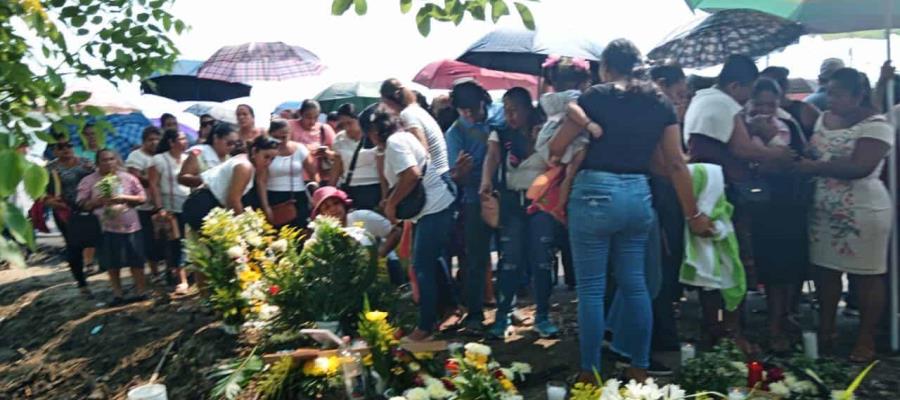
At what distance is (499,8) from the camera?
9.90 ft

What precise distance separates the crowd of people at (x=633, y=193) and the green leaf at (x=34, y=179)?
162cm

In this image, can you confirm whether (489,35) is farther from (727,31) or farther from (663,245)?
(663,245)

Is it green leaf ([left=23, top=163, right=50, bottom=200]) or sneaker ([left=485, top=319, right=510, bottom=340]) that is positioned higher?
green leaf ([left=23, top=163, right=50, bottom=200])

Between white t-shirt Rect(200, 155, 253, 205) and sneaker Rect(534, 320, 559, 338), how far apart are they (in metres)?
2.59

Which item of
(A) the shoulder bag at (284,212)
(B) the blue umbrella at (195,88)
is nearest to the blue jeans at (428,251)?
(A) the shoulder bag at (284,212)

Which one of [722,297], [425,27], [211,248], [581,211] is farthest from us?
[211,248]

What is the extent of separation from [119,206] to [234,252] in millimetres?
2075

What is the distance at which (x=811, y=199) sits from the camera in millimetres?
5105

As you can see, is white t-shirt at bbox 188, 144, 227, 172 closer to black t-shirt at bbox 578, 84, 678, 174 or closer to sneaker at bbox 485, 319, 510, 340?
sneaker at bbox 485, 319, 510, 340

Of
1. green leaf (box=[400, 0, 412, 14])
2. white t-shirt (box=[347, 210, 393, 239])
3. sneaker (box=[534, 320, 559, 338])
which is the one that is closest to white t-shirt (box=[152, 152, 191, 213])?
white t-shirt (box=[347, 210, 393, 239])

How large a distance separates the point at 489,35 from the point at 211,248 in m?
3.19

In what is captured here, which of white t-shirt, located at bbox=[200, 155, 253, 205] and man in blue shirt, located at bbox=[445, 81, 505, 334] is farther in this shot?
white t-shirt, located at bbox=[200, 155, 253, 205]

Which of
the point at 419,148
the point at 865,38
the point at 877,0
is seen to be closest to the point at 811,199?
the point at 877,0

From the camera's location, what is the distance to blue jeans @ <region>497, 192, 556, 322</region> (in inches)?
213
